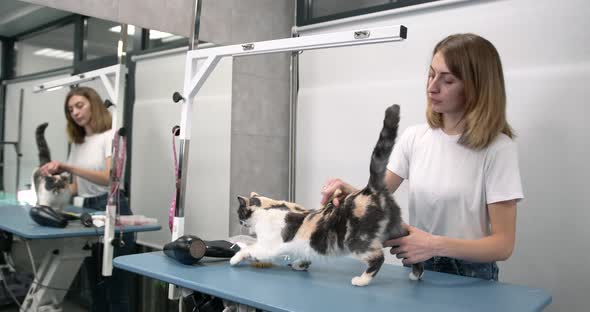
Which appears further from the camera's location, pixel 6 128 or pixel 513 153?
pixel 6 128

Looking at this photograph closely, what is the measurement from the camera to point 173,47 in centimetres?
221

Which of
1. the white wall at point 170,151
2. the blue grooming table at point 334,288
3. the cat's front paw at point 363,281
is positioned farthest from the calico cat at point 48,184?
the cat's front paw at point 363,281

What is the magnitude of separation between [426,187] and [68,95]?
55.3 inches

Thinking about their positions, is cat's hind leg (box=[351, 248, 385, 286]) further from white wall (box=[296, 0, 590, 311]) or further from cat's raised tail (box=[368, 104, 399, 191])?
white wall (box=[296, 0, 590, 311])

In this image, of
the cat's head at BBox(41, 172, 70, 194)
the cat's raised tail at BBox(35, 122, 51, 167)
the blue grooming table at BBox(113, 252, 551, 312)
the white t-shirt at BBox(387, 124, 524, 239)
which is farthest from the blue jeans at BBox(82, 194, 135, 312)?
the white t-shirt at BBox(387, 124, 524, 239)

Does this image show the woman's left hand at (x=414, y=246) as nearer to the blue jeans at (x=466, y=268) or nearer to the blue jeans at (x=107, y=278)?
the blue jeans at (x=466, y=268)

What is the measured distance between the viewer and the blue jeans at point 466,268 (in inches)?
53.5

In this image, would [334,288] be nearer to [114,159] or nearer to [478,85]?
[478,85]

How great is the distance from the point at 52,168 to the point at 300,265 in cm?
114

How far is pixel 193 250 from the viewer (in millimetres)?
1304

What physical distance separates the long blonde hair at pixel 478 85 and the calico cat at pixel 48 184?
4.79 feet

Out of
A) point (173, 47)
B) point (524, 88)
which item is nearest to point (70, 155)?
point (173, 47)

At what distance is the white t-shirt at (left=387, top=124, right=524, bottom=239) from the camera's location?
1317 millimetres

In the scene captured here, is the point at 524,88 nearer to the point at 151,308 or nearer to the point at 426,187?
the point at 426,187
